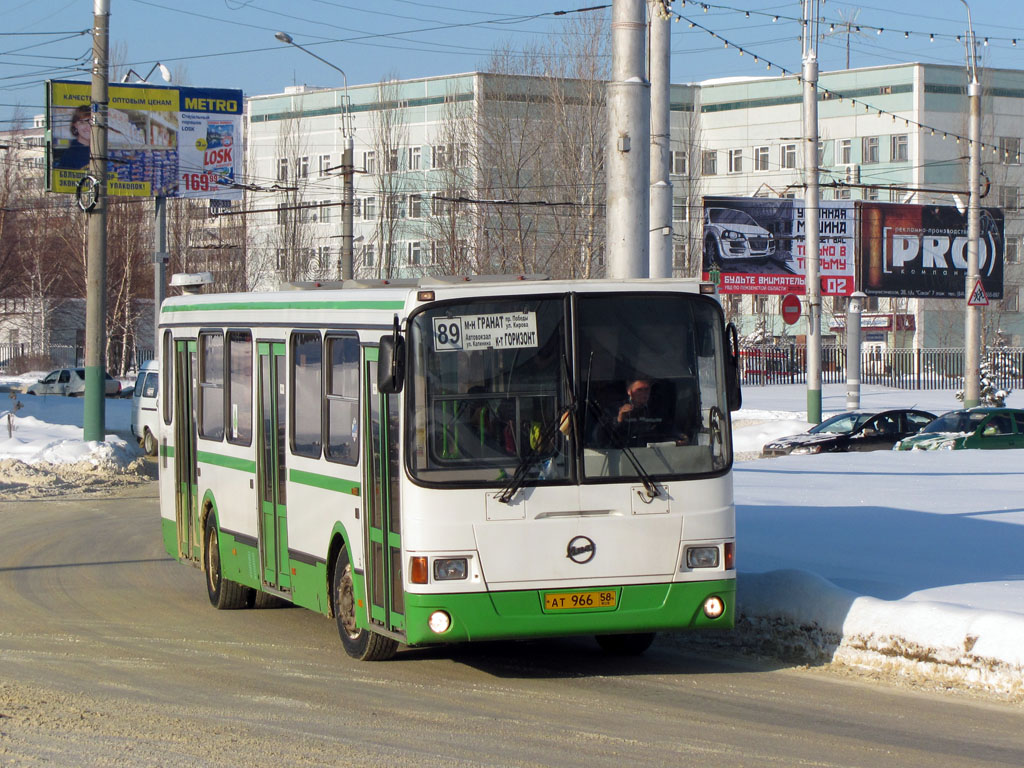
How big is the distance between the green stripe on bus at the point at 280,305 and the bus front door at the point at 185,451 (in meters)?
0.31

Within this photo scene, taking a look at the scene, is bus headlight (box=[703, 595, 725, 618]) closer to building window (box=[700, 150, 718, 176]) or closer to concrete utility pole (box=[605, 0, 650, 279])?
concrete utility pole (box=[605, 0, 650, 279])

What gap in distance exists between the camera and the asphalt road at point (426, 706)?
6.57 meters

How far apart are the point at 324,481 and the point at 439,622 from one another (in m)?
1.73

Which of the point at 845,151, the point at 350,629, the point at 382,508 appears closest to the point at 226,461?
the point at 350,629

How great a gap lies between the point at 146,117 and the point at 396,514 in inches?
1450

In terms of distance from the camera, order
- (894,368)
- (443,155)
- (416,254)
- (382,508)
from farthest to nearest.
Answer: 1. (416,254)
2. (894,368)
3. (443,155)
4. (382,508)

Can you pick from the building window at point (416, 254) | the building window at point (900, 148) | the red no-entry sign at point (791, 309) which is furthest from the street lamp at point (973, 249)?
the building window at point (900, 148)

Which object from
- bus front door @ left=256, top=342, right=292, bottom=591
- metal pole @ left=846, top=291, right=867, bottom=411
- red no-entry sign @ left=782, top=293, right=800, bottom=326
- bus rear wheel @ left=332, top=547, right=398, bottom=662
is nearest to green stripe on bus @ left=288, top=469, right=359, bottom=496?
bus front door @ left=256, top=342, right=292, bottom=591

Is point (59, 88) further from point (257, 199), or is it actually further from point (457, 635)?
point (457, 635)

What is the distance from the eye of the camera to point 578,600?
8203 millimetres

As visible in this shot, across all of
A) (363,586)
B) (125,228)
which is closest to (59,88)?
(125,228)

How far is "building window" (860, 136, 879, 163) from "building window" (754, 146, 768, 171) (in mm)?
5031

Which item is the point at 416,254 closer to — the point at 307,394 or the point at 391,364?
the point at 307,394

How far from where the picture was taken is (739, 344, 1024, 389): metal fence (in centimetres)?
5909
